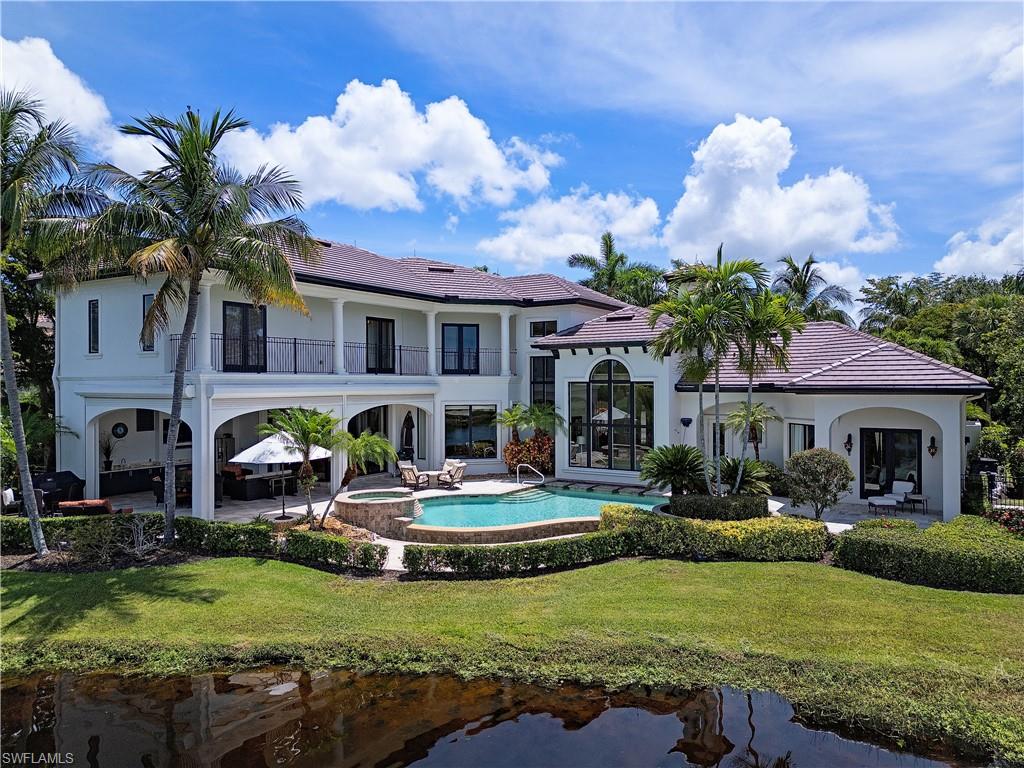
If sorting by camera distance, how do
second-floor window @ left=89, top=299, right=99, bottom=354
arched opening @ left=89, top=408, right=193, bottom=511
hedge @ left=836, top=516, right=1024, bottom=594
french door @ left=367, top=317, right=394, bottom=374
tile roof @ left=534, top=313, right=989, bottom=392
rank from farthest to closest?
french door @ left=367, top=317, right=394, bottom=374 < arched opening @ left=89, top=408, right=193, bottom=511 < second-floor window @ left=89, top=299, right=99, bottom=354 < tile roof @ left=534, top=313, right=989, bottom=392 < hedge @ left=836, top=516, right=1024, bottom=594

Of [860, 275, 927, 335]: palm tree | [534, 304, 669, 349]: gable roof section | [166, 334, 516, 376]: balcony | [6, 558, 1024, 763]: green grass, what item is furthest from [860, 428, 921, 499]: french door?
[860, 275, 927, 335]: palm tree

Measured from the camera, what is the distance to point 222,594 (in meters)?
11.0

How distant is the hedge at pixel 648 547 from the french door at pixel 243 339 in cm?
1004

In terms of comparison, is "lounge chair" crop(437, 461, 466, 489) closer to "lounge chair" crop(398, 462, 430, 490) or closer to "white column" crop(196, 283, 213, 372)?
"lounge chair" crop(398, 462, 430, 490)

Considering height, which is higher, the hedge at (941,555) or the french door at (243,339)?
the french door at (243,339)

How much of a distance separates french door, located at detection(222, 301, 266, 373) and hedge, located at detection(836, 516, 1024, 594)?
1648 cm

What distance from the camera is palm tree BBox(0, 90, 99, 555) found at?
39.1ft

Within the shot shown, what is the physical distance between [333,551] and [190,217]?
25.1 ft

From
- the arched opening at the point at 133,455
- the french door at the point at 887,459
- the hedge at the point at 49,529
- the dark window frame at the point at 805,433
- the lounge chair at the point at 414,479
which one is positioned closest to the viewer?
the hedge at the point at 49,529

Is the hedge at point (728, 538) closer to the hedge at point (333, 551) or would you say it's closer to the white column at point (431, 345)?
the hedge at point (333, 551)

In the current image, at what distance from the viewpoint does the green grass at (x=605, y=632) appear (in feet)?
24.8

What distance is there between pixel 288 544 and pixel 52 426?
11006 mm

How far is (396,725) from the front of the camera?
23.9 feet

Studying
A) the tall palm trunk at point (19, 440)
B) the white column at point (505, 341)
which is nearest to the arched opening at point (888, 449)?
the white column at point (505, 341)
